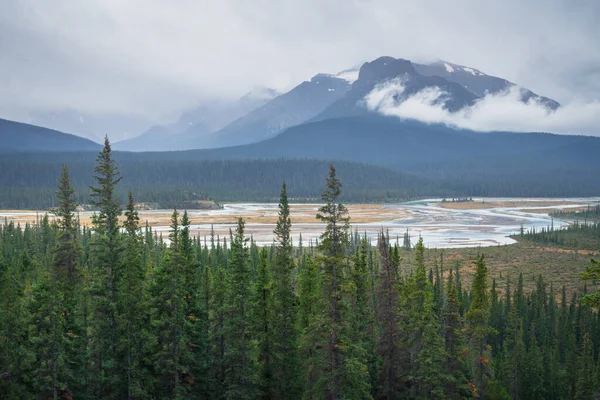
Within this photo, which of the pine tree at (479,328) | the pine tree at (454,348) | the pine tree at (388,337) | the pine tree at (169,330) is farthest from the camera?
the pine tree at (388,337)

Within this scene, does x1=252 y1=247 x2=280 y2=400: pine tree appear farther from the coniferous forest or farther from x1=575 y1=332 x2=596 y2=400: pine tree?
x1=575 y1=332 x2=596 y2=400: pine tree

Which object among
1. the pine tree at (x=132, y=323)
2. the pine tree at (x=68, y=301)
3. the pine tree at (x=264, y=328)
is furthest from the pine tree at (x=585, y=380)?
the pine tree at (x=68, y=301)

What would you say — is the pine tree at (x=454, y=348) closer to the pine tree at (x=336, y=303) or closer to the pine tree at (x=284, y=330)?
the pine tree at (x=336, y=303)

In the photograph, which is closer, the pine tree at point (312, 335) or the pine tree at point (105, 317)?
the pine tree at point (312, 335)

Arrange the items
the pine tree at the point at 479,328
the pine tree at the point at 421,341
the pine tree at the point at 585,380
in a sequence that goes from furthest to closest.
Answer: the pine tree at the point at 585,380, the pine tree at the point at 479,328, the pine tree at the point at 421,341

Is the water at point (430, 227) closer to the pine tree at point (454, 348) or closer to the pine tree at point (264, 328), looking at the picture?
the pine tree at point (454, 348)

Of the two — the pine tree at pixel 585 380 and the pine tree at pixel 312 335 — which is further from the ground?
the pine tree at pixel 312 335

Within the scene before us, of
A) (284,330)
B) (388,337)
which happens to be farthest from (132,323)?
(388,337)

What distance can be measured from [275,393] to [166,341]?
7.42 metres

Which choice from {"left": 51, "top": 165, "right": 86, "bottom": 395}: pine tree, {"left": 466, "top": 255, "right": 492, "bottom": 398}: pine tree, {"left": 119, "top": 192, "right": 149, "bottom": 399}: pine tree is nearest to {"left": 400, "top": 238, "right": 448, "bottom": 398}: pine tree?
{"left": 466, "top": 255, "right": 492, "bottom": 398}: pine tree

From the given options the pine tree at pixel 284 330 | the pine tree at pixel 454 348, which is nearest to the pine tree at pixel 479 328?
the pine tree at pixel 454 348

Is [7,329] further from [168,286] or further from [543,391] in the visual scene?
[543,391]

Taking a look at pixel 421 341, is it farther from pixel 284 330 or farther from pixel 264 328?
pixel 264 328

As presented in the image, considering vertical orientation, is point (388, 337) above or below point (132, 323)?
below
